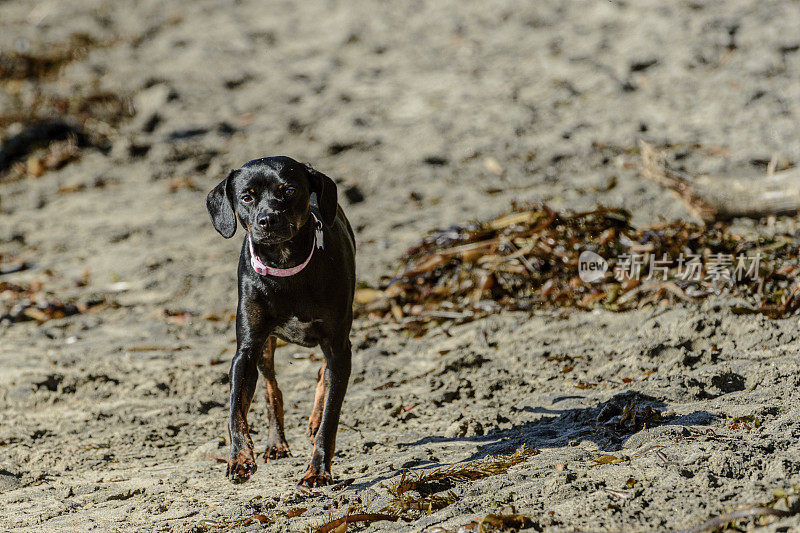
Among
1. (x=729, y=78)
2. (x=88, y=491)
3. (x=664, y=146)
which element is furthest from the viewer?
(x=729, y=78)

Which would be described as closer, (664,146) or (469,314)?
(469,314)

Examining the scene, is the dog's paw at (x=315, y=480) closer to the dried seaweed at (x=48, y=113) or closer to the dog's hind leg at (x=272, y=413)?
the dog's hind leg at (x=272, y=413)

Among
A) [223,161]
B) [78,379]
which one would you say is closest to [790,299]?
[78,379]

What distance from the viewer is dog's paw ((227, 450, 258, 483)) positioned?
3482 mm

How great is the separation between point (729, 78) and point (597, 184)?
2.39 metres

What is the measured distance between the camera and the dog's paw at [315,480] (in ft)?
11.8

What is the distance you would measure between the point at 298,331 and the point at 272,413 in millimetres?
589

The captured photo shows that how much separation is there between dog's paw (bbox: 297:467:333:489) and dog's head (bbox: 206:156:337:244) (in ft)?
3.24

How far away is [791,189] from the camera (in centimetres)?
619

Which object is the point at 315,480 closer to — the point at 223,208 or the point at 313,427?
the point at 313,427

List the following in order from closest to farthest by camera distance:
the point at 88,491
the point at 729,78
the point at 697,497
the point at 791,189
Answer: the point at 697,497, the point at 88,491, the point at 791,189, the point at 729,78

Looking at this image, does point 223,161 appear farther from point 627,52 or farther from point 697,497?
point 697,497

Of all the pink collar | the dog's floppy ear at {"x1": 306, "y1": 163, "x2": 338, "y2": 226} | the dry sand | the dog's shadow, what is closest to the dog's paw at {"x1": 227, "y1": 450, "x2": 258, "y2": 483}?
the dry sand

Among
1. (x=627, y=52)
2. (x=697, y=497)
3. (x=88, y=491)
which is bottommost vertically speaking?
(x=88, y=491)
